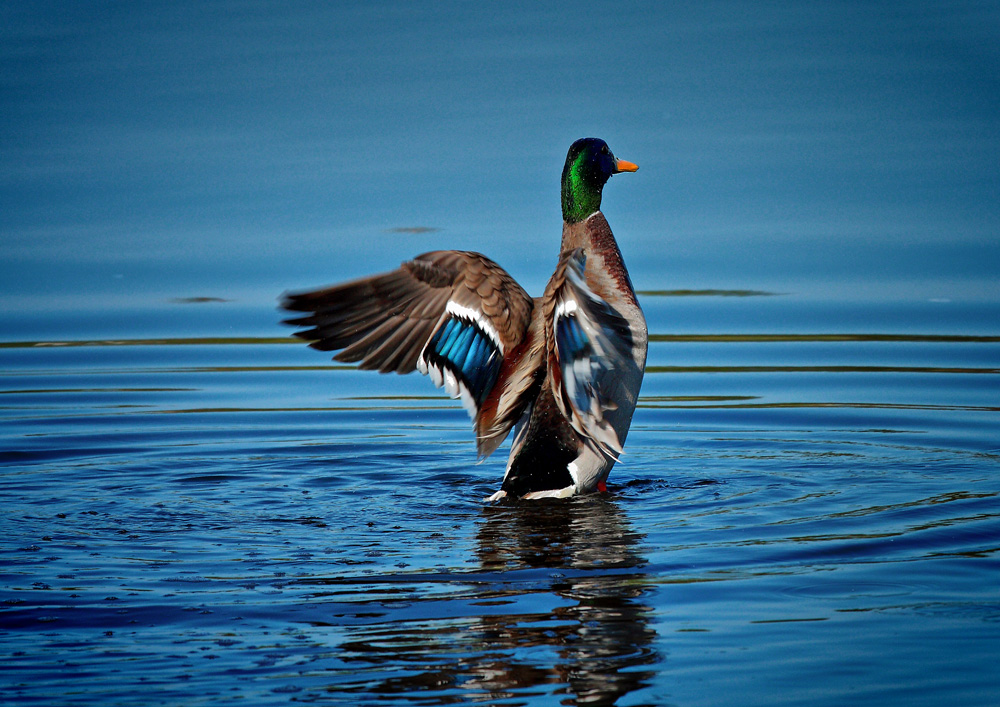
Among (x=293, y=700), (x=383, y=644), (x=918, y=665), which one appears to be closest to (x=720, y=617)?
(x=918, y=665)

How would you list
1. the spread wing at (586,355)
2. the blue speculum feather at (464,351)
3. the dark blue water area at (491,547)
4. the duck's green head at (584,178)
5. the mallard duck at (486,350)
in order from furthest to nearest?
the duck's green head at (584,178) → the blue speculum feather at (464,351) → the mallard duck at (486,350) → the spread wing at (586,355) → the dark blue water area at (491,547)

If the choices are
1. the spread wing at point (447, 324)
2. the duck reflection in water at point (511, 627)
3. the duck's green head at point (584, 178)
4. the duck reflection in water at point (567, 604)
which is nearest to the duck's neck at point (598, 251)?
the duck's green head at point (584, 178)

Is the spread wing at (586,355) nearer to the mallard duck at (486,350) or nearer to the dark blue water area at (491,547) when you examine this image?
the mallard duck at (486,350)

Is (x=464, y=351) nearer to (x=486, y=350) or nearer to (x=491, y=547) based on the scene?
(x=486, y=350)

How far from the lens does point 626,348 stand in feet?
20.0

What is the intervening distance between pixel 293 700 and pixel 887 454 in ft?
13.6

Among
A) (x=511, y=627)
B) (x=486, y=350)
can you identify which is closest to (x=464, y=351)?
(x=486, y=350)

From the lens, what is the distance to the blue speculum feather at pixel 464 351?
6328 mm

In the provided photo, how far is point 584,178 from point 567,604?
130 inches

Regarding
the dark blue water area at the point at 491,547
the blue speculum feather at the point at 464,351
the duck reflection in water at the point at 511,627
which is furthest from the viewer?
the blue speculum feather at the point at 464,351

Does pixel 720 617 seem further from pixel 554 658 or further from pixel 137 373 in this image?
pixel 137 373

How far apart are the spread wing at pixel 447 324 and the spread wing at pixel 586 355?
0.41 metres

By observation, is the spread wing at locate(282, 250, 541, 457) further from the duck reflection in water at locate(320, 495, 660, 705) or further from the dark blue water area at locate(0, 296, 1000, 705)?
the duck reflection in water at locate(320, 495, 660, 705)

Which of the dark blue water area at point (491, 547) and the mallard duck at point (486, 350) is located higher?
the mallard duck at point (486, 350)
